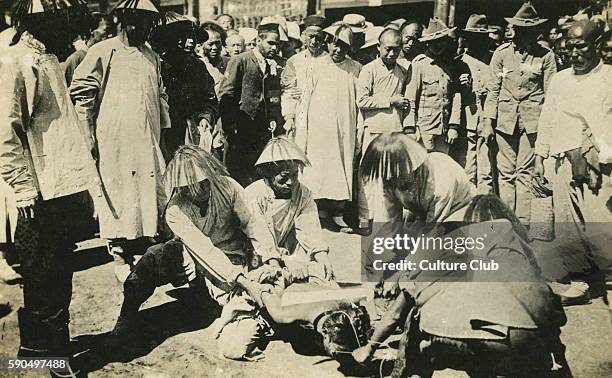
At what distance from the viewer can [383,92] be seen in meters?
4.15

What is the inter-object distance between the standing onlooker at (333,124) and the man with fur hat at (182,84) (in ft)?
2.48

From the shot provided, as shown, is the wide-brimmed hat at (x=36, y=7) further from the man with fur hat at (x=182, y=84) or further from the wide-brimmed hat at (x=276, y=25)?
the wide-brimmed hat at (x=276, y=25)

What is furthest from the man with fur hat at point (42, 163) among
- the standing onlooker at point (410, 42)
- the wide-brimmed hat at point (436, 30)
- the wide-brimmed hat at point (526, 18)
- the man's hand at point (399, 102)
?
the wide-brimmed hat at point (526, 18)

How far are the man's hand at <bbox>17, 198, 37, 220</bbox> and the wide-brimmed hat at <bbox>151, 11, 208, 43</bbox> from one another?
1363 millimetres

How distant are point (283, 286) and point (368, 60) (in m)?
2.03

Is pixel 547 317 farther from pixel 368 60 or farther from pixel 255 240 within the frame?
pixel 368 60

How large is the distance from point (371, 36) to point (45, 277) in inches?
120

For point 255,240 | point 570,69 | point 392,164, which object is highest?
point 570,69

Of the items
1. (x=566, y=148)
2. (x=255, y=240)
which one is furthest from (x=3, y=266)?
(x=566, y=148)

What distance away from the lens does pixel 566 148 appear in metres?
3.67

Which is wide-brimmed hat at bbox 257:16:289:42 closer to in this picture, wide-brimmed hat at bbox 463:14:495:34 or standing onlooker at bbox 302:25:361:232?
standing onlooker at bbox 302:25:361:232

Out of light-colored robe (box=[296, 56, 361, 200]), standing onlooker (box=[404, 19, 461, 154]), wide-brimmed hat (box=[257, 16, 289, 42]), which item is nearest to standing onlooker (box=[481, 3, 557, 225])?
standing onlooker (box=[404, 19, 461, 154])

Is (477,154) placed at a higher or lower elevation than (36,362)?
higher

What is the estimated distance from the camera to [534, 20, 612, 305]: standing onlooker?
357 cm
